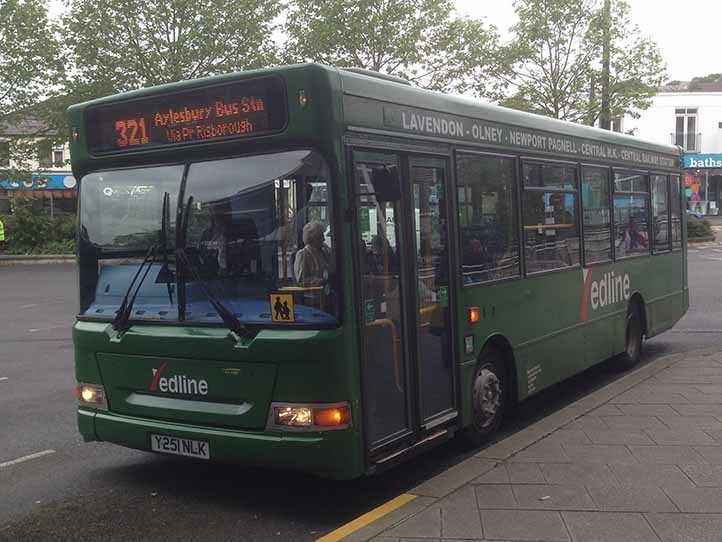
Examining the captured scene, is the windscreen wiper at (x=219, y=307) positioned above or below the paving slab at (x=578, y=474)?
above

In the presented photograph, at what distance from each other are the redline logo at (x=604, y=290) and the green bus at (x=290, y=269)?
203 cm

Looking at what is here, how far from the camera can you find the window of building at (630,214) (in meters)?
9.48

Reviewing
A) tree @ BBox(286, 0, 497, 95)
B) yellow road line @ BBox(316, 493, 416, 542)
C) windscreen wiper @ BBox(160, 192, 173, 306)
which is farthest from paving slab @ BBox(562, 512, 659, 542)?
tree @ BBox(286, 0, 497, 95)

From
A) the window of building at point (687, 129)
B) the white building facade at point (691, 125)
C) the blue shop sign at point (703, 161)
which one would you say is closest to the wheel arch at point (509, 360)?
the white building facade at point (691, 125)

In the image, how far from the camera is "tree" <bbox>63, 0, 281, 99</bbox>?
3031cm

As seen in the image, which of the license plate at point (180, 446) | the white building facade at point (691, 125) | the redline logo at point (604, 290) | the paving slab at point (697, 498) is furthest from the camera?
the white building facade at point (691, 125)

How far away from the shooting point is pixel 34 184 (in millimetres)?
35031

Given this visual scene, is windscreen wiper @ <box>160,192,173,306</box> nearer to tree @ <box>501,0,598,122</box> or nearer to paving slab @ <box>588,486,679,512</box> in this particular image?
paving slab @ <box>588,486,679,512</box>

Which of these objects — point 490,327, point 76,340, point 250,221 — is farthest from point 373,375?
point 76,340

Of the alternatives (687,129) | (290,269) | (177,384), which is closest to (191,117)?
(290,269)

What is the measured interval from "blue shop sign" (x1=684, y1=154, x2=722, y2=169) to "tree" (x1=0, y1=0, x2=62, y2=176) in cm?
4211

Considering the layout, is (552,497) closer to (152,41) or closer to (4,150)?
(152,41)

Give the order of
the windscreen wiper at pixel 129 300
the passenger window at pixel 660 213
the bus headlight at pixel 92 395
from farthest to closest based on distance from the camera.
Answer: the passenger window at pixel 660 213
the bus headlight at pixel 92 395
the windscreen wiper at pixel 129 300

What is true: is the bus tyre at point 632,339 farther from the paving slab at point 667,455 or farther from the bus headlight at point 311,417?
the bus headlight at point 311,417
